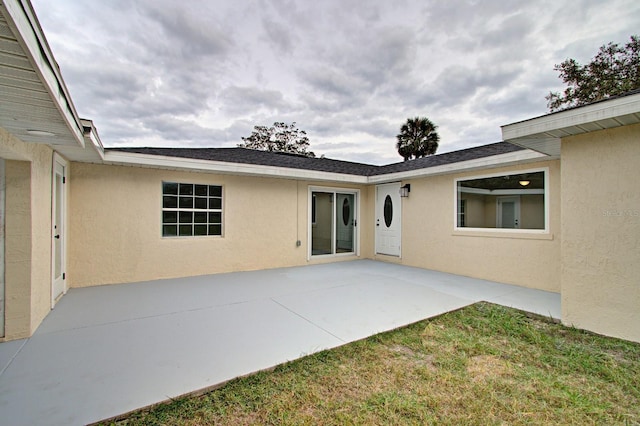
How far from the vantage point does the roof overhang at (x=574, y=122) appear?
3.09m

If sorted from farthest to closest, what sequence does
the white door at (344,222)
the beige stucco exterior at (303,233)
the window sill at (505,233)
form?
the white door at (344,222)
the window sill at (505,233)
the beige stucco exterior at (303,233)

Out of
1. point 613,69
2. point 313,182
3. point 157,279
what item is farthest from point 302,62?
point 613,69

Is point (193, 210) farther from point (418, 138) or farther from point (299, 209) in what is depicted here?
point (418, 138)

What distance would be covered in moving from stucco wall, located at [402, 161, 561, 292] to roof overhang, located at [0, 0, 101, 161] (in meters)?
7.16

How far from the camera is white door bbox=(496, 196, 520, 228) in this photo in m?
6.13

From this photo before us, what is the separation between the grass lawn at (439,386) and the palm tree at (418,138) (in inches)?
770

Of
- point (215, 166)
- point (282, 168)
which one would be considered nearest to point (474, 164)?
point (282, 168)

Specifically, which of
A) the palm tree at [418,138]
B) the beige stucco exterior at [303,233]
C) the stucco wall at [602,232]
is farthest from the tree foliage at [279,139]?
the stucco wall at [602,232]

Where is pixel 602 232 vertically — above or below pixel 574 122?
below

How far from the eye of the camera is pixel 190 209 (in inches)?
268

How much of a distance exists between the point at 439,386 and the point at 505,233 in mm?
4952

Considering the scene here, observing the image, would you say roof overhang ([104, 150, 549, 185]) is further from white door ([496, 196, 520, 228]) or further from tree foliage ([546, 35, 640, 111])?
tree foliage ([546, 35, 640, 111])

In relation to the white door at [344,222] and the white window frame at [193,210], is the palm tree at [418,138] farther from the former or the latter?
the white window frame at [193,210]

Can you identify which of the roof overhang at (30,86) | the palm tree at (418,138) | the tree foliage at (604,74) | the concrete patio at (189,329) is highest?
the tree foliage at (604,74)
